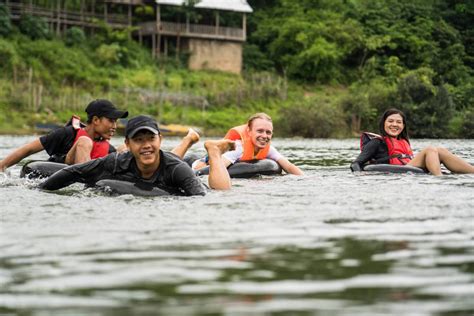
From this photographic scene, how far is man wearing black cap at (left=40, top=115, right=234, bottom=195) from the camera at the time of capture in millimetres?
8234

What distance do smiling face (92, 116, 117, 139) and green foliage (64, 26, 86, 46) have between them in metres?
34.2

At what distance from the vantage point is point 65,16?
1783 inches

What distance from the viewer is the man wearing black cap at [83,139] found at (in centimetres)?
1054

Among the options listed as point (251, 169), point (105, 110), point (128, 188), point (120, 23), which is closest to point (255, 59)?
point (120, 23)

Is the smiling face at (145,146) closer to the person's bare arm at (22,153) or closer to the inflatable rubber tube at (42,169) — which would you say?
the inflatable rubber tube at (42,169)

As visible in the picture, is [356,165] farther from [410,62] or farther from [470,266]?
[410,62]

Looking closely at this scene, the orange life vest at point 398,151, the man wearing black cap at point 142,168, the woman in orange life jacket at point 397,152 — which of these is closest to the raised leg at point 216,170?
the man wearing black cap at point 142,168

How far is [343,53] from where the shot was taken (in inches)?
1977

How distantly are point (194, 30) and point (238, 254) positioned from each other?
44.4m

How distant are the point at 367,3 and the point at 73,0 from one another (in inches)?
707

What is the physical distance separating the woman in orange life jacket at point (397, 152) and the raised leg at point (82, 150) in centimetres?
398

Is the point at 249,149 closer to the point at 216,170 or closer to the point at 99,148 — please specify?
the point at 99,148

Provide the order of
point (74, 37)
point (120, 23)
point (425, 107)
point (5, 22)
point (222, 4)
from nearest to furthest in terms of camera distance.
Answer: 1. point (425, 107)
2. point (5, 22)
3. point (74, 37)
4. point (120, 23)
5. point (222, 4)

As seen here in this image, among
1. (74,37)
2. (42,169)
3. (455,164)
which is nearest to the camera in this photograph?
(42,169)
